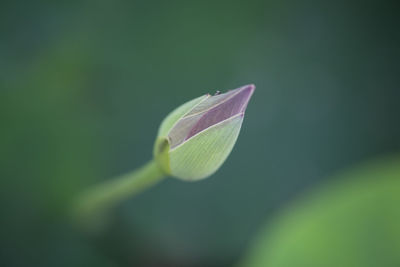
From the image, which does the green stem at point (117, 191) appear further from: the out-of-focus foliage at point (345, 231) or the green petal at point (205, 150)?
the out-of-focus foliage at point (345, 231)

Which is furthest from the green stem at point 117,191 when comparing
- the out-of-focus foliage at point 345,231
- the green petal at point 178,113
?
the out-of-focus foliage at point 345,231

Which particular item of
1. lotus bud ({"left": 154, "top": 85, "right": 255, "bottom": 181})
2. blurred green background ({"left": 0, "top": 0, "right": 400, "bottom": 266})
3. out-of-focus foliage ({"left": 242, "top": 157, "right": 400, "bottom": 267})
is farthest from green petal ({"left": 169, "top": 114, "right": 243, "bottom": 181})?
blurred green background ({"left": 0, "top": 0, "right": 400, "bottom": 266})

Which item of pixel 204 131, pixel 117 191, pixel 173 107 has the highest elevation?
pixel 173 107

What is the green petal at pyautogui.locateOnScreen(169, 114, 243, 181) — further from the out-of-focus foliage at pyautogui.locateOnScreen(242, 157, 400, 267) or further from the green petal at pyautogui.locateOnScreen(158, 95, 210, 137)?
the out-of-focus foliage at pyautogui.locateOnScreen(242, 157, 400, 267)

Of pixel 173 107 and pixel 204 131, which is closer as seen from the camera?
pixel 204 131

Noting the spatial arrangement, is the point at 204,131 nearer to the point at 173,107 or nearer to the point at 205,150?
the point at 205,150

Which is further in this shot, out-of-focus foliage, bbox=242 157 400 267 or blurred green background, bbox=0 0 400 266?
blurred green background, bbox=0 0 400 266

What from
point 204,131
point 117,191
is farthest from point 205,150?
point 117,191
